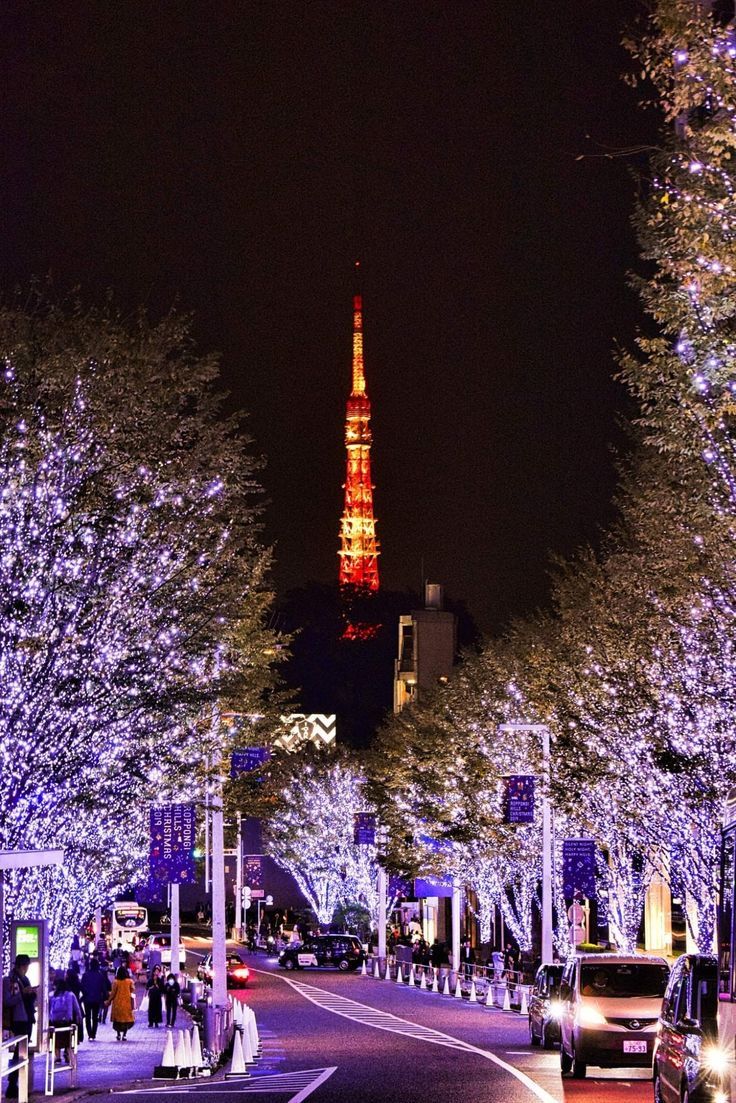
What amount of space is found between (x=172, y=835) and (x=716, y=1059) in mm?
27229

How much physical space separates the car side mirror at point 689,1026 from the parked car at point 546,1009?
43.7ft

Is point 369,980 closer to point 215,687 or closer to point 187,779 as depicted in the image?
point 187,779

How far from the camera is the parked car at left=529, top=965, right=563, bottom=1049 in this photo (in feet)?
99.0

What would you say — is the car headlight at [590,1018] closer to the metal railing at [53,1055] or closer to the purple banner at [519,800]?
the metal railing at [53,1055]

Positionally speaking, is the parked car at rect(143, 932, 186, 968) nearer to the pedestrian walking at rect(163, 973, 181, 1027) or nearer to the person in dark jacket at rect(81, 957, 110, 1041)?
the pedestrian walking at rect(163, 973, 181, 1027)

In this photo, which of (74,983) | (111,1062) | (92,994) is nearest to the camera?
(111,1062)

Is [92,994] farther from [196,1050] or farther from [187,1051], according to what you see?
[187,1051]

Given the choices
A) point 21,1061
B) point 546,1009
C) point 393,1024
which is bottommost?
point 393,1024

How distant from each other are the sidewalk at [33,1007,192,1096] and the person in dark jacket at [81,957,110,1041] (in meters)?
0.32

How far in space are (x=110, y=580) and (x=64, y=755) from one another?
308 cm

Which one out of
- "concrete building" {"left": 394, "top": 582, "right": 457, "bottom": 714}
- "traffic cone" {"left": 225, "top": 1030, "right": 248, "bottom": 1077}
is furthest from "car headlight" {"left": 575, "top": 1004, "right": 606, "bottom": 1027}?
"concrete building" {"left": 394, "top": 582, "right": 457, "bottom": 714}

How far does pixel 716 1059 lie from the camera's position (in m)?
13.9

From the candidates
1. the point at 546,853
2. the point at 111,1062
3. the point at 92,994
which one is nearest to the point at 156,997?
the point at 92,994

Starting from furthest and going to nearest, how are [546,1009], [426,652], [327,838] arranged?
1. [426,652]
2. [327,838]
3. [546,1009]
